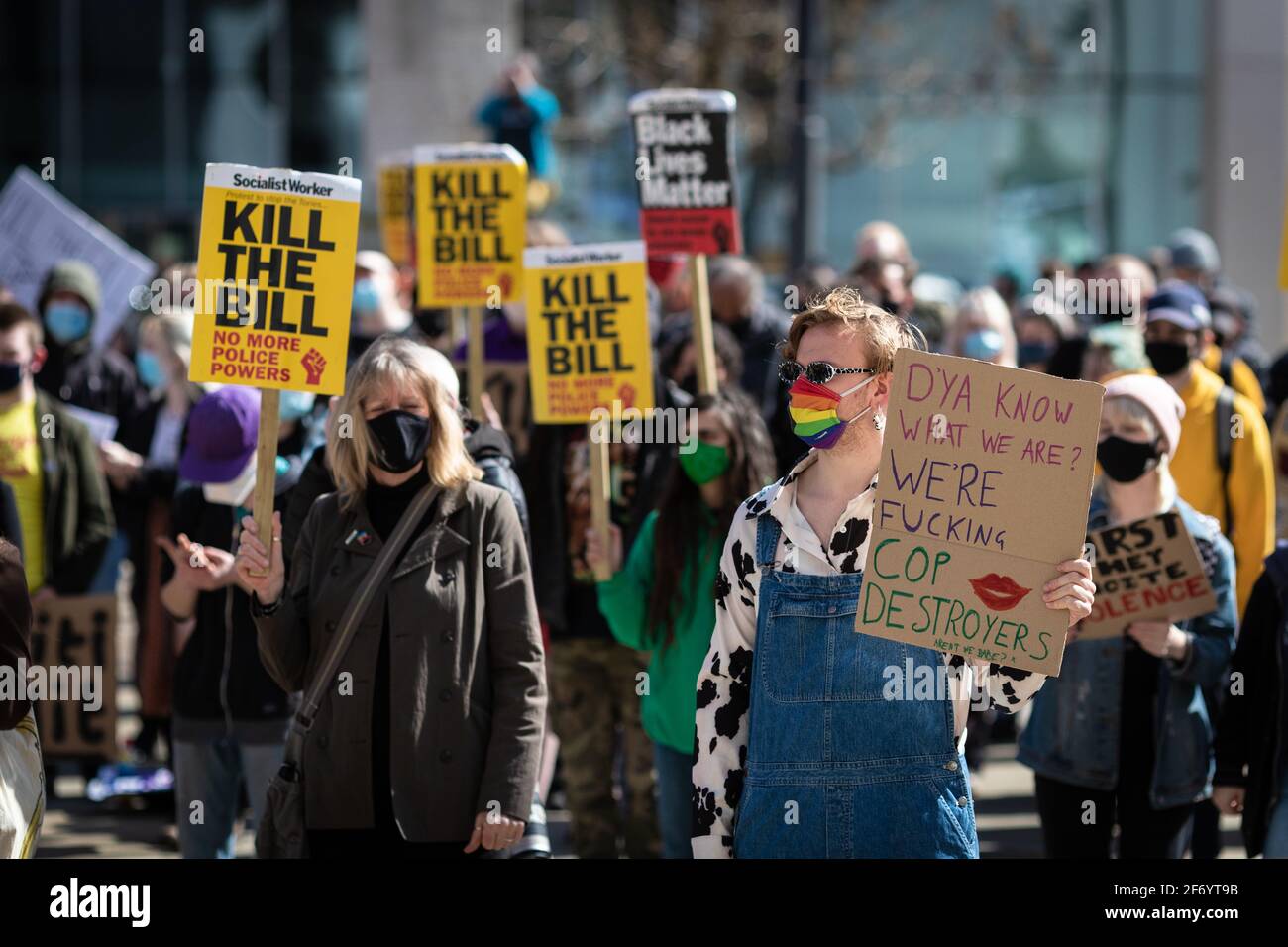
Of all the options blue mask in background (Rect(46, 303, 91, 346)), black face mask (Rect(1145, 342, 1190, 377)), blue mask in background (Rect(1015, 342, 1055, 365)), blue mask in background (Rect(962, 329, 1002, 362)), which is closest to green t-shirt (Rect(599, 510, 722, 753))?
black face mask (Rect(1145, 342, 1190, 377))

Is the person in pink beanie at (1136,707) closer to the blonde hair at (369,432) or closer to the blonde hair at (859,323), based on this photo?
the blonde hair at (859,323)

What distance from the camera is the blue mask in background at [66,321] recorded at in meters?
8.97

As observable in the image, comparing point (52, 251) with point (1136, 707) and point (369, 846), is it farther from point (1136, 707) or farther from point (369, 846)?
point (1136, 707)

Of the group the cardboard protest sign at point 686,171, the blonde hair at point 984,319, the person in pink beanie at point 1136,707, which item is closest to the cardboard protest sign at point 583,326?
the cardboard protest sign at point 686,171

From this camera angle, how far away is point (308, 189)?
4.63 metres

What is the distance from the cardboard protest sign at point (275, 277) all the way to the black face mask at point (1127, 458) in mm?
2200

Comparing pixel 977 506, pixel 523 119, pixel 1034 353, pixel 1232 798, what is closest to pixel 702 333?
pixel 1232 798

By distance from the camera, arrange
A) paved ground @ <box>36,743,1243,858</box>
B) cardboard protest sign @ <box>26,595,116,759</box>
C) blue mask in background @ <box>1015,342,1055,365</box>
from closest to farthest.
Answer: paved ground @ <box>36,743,1243,858</box> → cardboard protest sign @ <box>26,595,116,759</box> → blue mask in background @ <box>1015,342,1055,365</box>

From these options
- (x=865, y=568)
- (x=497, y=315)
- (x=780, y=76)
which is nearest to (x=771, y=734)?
(x=865, y=568)

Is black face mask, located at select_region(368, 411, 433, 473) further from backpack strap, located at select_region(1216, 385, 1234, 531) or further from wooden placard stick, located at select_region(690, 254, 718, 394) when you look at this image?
backpack strap, located at select_region(1216, 385, 1234, 531)

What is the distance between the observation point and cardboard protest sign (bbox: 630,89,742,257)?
6418 mm

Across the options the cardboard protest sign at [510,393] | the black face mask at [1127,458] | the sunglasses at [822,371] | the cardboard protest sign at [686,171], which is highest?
the cardboard protest sign at [686,171]

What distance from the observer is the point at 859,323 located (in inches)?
152

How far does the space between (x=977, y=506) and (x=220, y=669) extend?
9.85 ft
